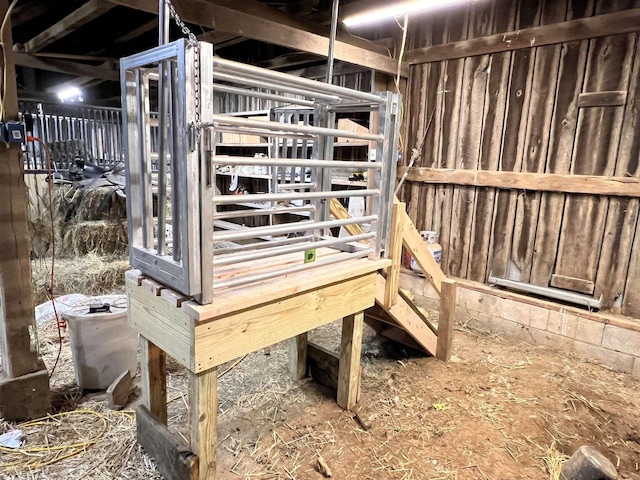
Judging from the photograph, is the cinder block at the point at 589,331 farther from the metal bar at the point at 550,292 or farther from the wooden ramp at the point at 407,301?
the wooden ramp at the point at 407,301

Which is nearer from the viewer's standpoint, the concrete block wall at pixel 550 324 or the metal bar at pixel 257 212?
the metal bar at pixel 257 212

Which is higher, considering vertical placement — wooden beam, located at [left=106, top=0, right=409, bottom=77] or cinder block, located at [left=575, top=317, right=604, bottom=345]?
wooden beam, located at [left=106, top=0, right=409, bottom=77]

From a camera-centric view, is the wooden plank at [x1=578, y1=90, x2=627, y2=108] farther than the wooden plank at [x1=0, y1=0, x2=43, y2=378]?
Yes

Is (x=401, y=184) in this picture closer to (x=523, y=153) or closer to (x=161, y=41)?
(x=523, y=153)

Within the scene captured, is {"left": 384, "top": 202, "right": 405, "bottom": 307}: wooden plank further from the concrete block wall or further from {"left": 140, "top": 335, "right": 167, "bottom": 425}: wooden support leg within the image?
the concrete block wall

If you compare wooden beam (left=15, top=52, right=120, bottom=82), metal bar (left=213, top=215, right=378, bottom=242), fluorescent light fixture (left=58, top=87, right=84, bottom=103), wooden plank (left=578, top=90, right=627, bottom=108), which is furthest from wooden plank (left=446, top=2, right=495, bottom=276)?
fluorescent light fixture (left=58, top=87, right=84, bottom=103)

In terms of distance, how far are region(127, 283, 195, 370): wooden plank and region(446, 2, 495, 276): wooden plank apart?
306 cm

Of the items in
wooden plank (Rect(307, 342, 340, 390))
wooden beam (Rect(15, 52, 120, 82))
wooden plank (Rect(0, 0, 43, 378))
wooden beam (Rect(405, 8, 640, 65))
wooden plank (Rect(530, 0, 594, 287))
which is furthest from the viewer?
wooden beam (Rect(15, 52, 120, 82))

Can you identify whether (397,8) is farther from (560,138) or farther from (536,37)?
(560,138)

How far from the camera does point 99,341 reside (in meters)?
2.46

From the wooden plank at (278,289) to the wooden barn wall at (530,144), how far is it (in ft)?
6.27

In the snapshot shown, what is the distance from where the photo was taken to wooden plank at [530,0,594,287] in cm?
312

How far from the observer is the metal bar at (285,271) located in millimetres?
1592

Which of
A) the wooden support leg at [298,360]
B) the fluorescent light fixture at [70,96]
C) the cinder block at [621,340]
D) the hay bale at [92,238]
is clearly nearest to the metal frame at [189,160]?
the wooden support leg at [298,360]
